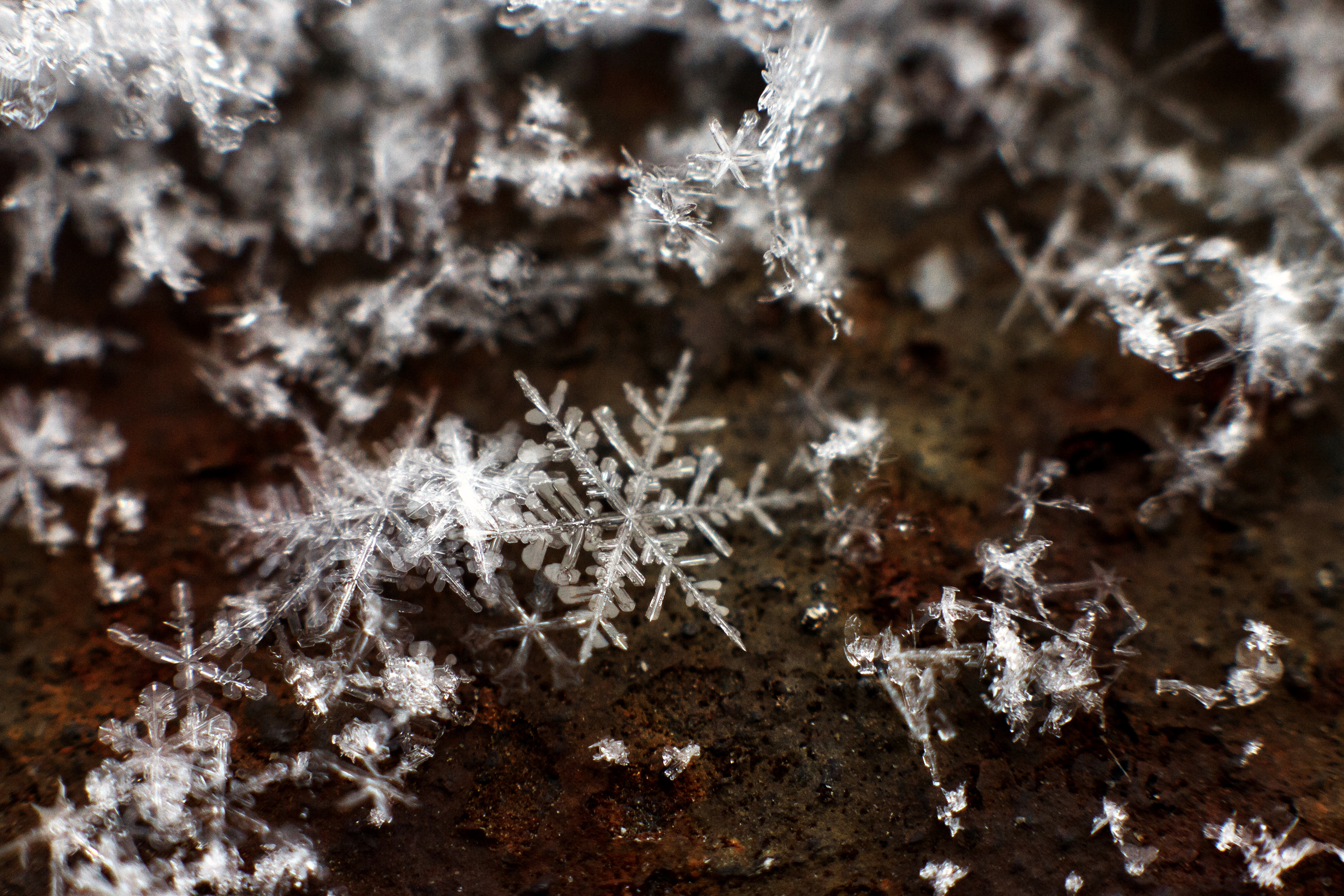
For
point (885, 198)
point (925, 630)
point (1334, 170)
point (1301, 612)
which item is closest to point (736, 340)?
point (885, 198)

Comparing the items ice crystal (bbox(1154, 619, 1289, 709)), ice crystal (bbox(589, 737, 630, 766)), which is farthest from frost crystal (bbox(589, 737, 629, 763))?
ice crystal (bbox(1154, 619, 1289, 709))

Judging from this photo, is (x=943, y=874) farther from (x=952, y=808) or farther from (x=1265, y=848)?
(x=1265, y=848)

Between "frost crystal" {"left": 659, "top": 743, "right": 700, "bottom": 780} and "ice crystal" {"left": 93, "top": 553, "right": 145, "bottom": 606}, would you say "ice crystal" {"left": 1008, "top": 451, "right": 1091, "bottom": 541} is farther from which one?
"ice crystal" {"left": 93, "top": 553, "right": 145, "bottom": 606}

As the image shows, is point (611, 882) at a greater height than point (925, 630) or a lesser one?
lesser

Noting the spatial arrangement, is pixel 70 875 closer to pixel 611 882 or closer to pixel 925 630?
pixel 611 882

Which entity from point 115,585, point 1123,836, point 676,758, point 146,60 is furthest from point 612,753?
point 146,60

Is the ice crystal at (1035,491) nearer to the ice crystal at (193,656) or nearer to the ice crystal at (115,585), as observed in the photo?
the ice crystal at (193,656)
